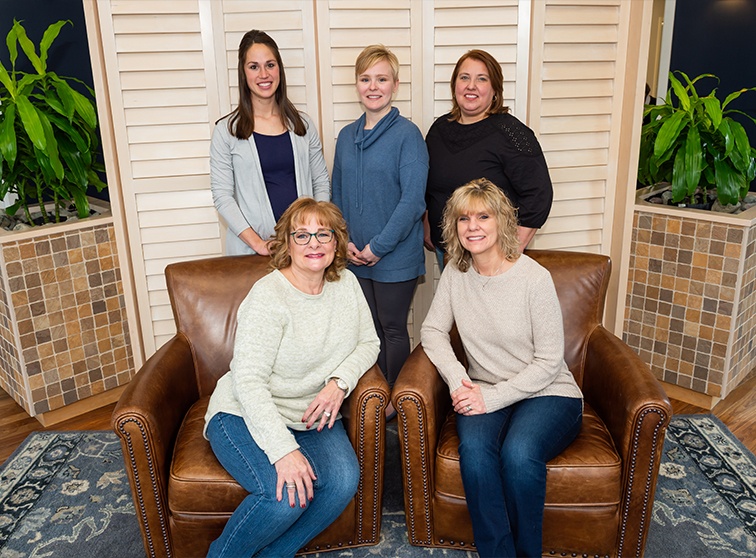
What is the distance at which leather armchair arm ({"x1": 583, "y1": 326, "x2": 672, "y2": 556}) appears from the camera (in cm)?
192

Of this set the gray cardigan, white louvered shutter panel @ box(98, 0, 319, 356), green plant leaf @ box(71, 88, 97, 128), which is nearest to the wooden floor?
white louvered shutter panel @ box(98, 0, 319, 356)

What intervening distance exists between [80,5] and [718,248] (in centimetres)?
362

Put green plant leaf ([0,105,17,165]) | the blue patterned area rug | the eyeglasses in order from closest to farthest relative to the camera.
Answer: the eyeglasses < the blue patterned area rug < green plant leaf ([0,105,17,165])

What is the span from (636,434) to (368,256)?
45.2 inches

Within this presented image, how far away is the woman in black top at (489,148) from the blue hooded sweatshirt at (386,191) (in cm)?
11

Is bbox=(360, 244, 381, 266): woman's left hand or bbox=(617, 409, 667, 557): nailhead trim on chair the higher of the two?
bbox=(360, 244, 381, 266): woman's left hand

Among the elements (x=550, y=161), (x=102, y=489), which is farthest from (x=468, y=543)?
(x=550, y=161)

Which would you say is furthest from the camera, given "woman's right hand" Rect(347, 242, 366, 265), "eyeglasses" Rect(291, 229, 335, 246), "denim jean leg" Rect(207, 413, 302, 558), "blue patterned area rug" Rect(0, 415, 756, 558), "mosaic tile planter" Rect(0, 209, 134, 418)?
"mosaic tile planter" Rect(0, 209, 134, 418)

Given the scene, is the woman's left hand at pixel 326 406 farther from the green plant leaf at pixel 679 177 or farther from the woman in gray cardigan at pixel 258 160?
the green plant leaf at pixel 679 177

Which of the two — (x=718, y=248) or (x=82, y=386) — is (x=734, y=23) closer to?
(x=718, y=248)

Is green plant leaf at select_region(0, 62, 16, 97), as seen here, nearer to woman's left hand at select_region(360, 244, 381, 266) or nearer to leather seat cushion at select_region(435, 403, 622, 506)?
woman's left hand at select_region(360, 244, 381, 266)

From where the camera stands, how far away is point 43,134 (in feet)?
9.23

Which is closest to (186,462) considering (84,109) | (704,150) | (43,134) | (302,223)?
(302,223)

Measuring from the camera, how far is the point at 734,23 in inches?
193
